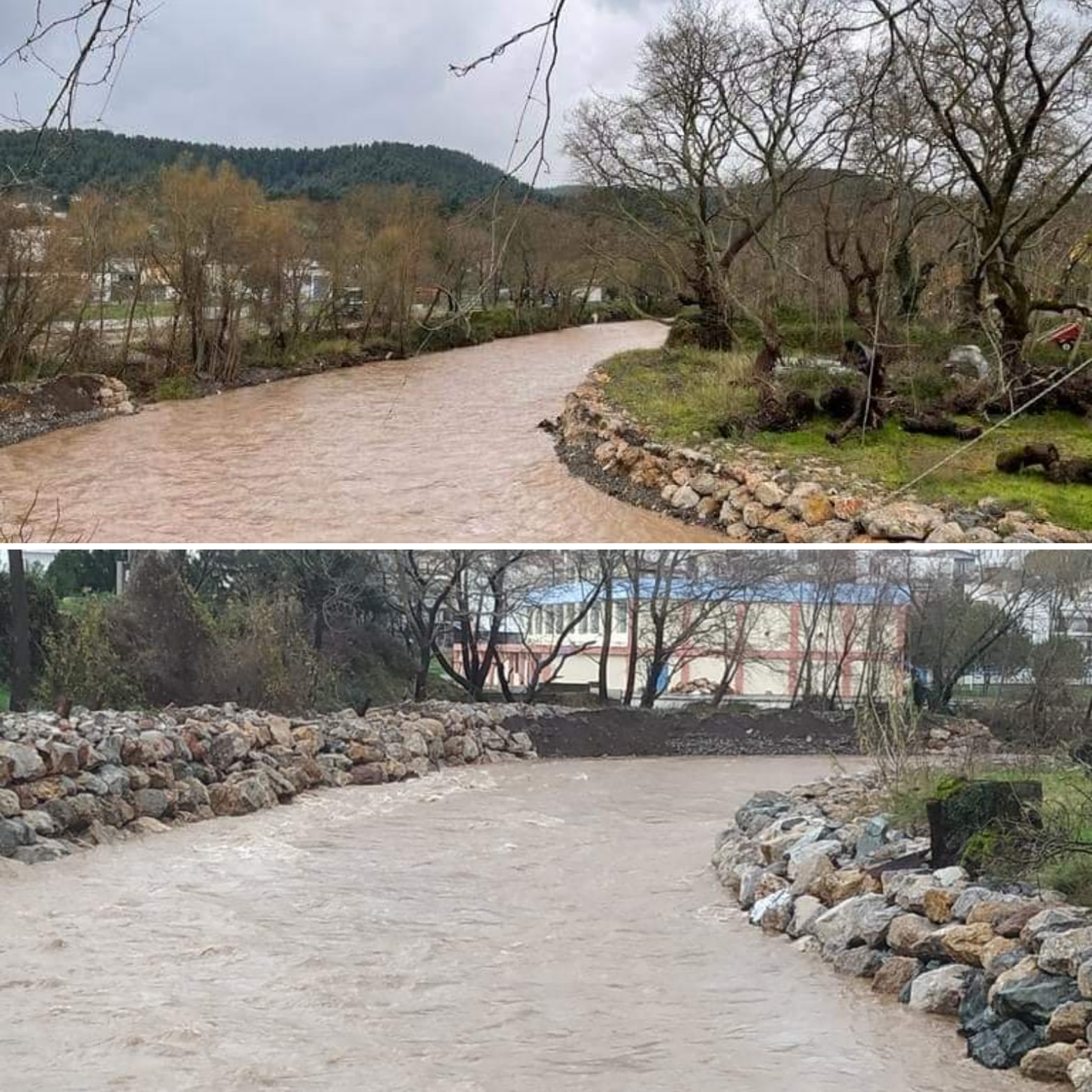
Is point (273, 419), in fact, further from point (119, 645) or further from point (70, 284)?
point (119, 645)

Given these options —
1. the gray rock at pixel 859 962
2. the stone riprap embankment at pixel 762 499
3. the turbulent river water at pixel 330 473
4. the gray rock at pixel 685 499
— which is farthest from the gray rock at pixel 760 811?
the gray rock at pixel 685 499

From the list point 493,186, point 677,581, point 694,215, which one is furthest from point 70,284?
point 493,186

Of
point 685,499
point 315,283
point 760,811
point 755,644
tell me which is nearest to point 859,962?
point 760,811

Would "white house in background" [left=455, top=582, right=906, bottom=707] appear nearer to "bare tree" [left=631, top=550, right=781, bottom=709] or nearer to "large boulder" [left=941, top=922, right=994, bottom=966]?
"bare tree" [left=631, top=550, right=781, bottom=709]

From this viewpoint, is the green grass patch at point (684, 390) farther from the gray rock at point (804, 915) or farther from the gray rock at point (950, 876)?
the gray rock at point (950, 876)

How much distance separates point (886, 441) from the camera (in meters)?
7.96

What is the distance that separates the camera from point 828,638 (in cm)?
611

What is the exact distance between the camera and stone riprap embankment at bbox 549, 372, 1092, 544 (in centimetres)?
634

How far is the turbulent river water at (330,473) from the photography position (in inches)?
308

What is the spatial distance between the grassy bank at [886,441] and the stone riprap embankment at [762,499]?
6.1 inches

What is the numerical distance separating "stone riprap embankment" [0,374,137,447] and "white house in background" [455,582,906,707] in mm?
5646

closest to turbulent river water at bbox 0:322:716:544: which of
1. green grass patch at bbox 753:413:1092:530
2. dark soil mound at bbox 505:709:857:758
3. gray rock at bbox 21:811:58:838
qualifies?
green grass patch at bbox 753:413:1092:530

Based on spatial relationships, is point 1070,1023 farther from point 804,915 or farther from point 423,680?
point 423,680

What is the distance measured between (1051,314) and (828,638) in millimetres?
5878
